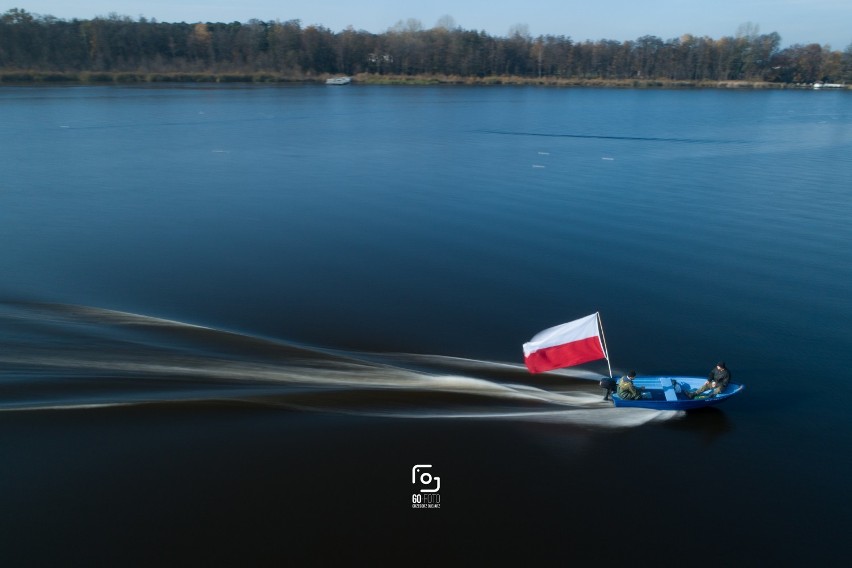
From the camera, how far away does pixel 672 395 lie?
18344 mm

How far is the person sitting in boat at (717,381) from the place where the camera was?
1800cm

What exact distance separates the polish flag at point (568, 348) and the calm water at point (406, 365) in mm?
1229

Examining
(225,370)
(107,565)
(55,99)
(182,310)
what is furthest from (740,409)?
(55,99)

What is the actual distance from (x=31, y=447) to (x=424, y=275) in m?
15.9

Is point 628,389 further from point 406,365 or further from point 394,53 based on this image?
point 394,53

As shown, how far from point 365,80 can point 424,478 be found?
13976 centimetres

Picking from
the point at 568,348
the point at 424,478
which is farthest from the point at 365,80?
the point at 424,478

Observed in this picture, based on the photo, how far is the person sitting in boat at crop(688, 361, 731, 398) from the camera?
18.0 m

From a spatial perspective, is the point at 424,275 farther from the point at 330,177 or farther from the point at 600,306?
the point at 330,177

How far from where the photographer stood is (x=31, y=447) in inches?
650

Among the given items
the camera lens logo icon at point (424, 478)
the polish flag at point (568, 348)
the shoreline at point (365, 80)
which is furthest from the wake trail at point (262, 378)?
the shoreline at point (365, 80)
